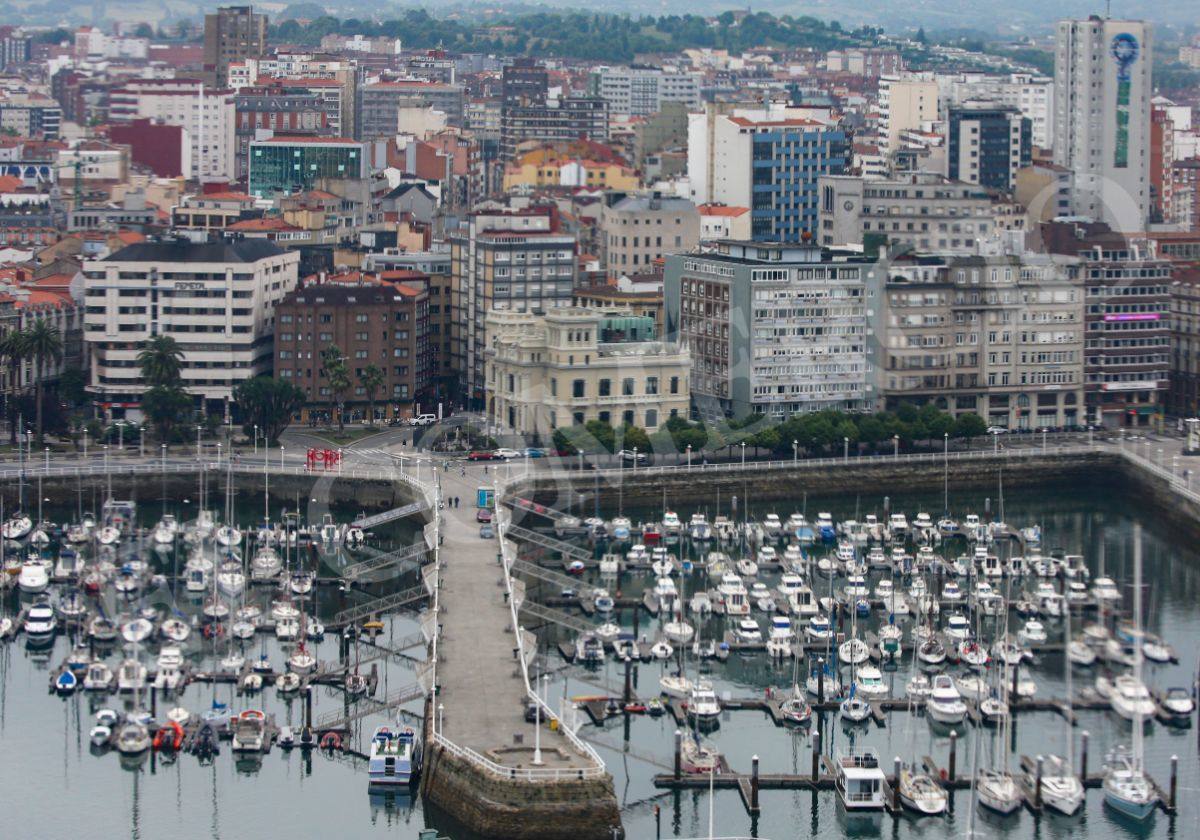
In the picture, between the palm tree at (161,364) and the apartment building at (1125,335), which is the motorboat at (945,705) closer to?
the apartment building at (1125,335)

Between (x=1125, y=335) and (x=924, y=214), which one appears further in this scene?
(x=924, y=214)

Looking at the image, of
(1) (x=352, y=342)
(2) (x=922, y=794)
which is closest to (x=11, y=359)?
(1) (x=352, y=342)

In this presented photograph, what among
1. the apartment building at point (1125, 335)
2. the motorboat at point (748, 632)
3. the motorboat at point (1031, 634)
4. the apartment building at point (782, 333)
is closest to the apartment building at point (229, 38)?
the apartment building at point (782, 333)

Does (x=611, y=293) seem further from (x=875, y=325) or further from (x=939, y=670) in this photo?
(x=939, y=670)

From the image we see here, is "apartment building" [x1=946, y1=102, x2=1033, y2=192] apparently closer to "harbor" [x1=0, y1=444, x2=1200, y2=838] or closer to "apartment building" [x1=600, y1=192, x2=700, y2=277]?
"apartment building" [x1=600, y1=192, x2=700, y2=277]

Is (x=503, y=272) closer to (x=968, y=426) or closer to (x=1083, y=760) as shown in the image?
(x=968, y=426)

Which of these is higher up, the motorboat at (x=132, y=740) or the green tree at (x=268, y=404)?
the green tree at (x=268, y=404)

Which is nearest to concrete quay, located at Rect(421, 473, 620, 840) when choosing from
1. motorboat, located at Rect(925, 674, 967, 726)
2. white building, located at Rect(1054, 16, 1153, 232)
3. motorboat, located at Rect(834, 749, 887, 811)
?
motorboat, located at Rect(834, 749, 887, 811)
